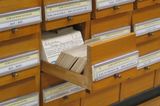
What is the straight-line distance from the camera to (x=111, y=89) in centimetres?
159

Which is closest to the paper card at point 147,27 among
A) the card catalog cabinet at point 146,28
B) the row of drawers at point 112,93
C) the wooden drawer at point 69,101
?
the card catalog cabinet at point 146,28

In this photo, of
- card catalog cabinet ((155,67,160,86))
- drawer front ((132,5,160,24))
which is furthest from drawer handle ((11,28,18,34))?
card catalog cabinet ((155,67,160,86))

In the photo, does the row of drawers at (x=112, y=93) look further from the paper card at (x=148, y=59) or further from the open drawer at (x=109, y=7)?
the open drawer at (x=109, y=7)

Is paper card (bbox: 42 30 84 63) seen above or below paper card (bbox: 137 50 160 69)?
above

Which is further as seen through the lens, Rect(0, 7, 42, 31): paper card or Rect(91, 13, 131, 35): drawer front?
Rect(91, 13, 131, 35): drawer front

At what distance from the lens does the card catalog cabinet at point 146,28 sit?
5.22 ft

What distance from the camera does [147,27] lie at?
1627 millimetres

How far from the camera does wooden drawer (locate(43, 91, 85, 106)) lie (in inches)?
54.6

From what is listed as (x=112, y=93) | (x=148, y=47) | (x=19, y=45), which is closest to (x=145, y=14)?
(x=148, y=47)

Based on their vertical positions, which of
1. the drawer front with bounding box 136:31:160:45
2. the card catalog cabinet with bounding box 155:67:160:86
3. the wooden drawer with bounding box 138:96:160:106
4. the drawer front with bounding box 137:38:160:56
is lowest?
the wooden drawer with bounding box 138:96:160:106

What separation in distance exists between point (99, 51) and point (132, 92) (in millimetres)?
601

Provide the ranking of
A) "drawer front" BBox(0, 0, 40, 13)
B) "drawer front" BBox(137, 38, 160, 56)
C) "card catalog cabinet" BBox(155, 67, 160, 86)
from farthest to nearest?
"card catalog cabinet" BBox(155, 67, 160, 86), "drawer front" BBox(137, 38, 160, 56), "drawer front" BBox(0, 0, 40, 13)

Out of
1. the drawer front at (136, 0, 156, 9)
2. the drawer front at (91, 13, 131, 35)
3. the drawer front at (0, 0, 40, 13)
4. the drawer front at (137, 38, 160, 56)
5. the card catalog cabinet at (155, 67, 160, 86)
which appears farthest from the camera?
the card catalog cabinet at (155, 67, 160, 86)

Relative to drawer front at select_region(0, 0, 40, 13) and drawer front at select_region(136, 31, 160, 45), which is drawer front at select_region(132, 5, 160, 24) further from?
drawer front at select_region(0, 0, 40, 13)
